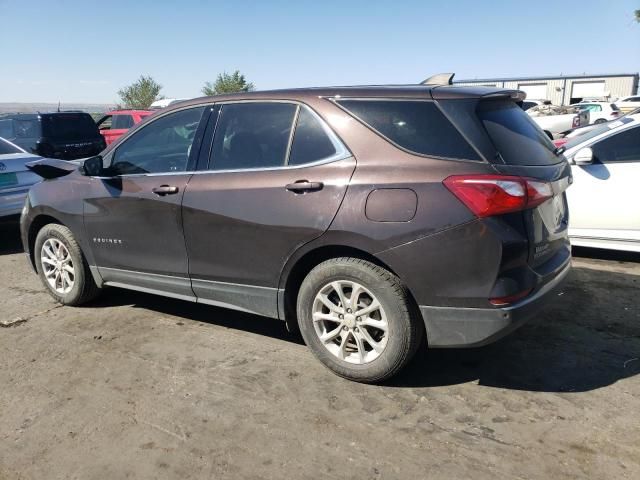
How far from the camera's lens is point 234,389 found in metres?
3.37

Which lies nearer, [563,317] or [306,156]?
[306,156]

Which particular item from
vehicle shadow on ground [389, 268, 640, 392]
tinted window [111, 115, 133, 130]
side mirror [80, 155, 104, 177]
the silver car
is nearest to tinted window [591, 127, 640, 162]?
vehicle shadow on ground [389, 268, 640, 392]

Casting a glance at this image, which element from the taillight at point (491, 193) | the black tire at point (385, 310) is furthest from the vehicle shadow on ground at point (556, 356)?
the taillight at point (491, 193)

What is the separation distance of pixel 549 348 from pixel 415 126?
6.01 ft

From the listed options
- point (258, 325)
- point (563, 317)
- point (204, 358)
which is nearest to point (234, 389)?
point (204, 358)

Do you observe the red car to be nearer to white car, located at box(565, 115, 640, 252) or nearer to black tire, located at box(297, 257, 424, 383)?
white car, located at box(565, 115, 640, 252)

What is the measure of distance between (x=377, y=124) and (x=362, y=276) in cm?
90

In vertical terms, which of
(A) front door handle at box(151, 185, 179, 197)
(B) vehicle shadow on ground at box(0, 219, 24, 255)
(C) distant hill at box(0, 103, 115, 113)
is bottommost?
(B) vehicle shadow on ground at box(0, 219, 24, 255)

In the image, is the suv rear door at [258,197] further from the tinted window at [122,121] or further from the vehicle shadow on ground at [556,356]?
the tinted window at [122,121]

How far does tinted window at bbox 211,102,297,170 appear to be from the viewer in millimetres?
3580

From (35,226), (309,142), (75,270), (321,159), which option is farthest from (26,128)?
(321,159)

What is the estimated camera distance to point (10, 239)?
8.20 meters

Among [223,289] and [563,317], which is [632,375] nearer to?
[563,317]

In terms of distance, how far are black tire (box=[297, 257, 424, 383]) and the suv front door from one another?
1155mm
